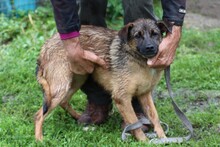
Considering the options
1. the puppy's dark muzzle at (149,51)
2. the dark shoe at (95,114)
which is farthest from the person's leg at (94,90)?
the puppy's dark muzzle at (149,51)

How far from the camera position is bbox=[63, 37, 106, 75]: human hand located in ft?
12.7

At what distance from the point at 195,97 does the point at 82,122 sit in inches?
53.0

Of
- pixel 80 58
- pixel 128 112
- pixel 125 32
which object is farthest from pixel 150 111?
pixel 80 58

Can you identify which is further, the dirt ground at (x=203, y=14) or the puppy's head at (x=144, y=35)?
the dirt ground at (x=203, y=14)

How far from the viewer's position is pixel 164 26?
405cm

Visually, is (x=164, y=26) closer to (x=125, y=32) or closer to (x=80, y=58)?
(x=125, y=32)

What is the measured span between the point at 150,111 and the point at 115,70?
1.71 feet

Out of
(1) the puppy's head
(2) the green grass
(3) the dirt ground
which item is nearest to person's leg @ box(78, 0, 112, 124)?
(2) the green grass

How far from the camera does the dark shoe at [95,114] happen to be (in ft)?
15.5

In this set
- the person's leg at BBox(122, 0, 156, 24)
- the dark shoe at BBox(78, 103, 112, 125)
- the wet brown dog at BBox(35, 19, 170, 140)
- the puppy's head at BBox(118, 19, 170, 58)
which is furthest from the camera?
the dark shoe at BBox(78, 103, 112, 125)

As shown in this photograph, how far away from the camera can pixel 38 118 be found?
4336 millimetres

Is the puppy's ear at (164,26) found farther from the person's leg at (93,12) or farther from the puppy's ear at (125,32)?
the person's leg at (93,12)

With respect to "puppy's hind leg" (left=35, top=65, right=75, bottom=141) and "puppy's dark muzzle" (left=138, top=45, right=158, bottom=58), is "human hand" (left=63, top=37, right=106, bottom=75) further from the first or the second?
"puppy's dark muzzle" (left=138, top=45, right=158, bottom=58)

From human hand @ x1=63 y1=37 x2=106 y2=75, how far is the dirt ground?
13.6 ft
